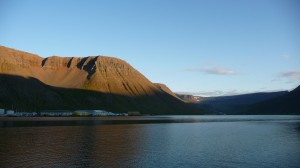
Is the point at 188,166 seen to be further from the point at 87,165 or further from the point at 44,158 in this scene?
the point at 44,158

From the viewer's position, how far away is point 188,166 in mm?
52750

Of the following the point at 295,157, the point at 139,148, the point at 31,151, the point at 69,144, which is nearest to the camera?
the point at 295,157

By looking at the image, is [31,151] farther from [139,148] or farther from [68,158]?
[139,148]

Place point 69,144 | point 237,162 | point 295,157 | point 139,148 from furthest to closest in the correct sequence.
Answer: point 69,144 → point 139,148 → point 295,157 → point 237,162

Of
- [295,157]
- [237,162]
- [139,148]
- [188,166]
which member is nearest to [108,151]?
[139,148]

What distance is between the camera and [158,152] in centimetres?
6750

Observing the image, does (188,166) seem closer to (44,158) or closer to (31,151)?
(44,158)

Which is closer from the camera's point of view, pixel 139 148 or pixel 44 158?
pixel 44 158

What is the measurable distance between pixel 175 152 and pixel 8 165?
103 ft

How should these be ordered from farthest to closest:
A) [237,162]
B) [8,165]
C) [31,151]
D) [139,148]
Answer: [139,148], [31,151], [237,162], [8,165]

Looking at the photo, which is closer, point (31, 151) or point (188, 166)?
point (188, 166)

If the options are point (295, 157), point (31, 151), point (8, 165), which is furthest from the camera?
point (31, 151)

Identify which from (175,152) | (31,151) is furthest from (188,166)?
(31,151)

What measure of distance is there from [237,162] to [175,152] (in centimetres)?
1478
